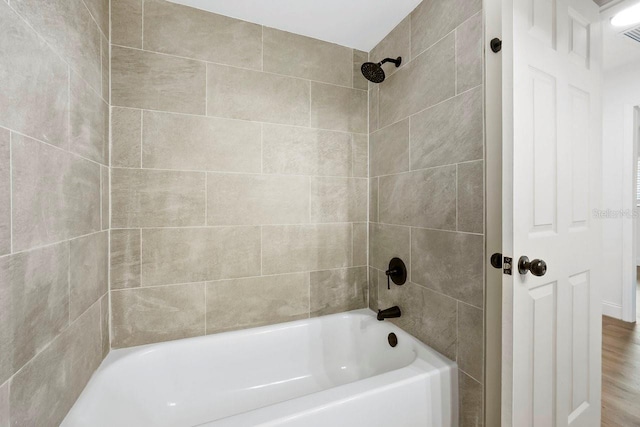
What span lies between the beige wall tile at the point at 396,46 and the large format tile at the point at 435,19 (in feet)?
0.14

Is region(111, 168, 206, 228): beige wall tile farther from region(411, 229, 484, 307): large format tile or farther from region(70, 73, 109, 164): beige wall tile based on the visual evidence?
region(411, 229, 484, 307): large format tile

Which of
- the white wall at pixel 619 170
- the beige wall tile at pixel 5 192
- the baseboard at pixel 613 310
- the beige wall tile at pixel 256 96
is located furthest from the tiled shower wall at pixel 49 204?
the baseboard at pixel 613 310

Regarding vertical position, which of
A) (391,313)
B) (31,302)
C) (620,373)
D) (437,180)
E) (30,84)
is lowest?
(620,373)

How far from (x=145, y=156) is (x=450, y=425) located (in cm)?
192

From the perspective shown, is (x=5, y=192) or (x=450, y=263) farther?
(x=450, y=263)

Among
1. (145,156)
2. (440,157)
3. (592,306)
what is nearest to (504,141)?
(440,157)

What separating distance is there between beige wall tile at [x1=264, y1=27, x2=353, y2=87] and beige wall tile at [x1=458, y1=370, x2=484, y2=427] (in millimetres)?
1804

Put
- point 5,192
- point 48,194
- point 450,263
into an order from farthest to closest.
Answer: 1. point 450,263
2. point 48,194
3. point 5,192

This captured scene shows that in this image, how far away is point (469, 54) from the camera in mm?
→ 1115

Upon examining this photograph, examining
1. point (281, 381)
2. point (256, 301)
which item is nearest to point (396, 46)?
point (256, 301)

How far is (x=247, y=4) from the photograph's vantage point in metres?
1.42

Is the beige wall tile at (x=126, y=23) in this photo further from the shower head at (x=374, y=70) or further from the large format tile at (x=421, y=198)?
the large format tile at (x=421, y=198)

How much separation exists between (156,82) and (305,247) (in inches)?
48.7

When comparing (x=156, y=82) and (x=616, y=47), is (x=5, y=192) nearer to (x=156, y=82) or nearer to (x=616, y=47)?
(x=156, y=82)
